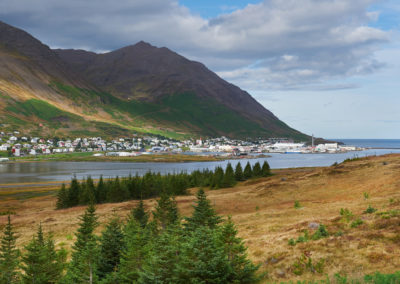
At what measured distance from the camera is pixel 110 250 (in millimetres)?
26547

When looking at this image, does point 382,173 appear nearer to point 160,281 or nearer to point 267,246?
point 267,246

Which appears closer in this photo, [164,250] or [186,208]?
[164,250]

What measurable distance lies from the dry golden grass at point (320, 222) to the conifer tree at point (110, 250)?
10.7 metres

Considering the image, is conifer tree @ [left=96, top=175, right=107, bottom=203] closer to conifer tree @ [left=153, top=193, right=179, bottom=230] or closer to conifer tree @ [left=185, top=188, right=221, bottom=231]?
conifer tree @ [left=153, top=193, right=179, bottom=230]

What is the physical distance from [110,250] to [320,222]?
59.4 ft

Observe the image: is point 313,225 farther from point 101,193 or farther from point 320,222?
point 101,193

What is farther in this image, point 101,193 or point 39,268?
point 101,193

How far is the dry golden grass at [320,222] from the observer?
19.8m

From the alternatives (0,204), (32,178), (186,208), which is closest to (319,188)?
(186,208)

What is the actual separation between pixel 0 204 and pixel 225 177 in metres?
66.8

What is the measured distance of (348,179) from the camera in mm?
65375

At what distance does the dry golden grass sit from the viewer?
1983cm

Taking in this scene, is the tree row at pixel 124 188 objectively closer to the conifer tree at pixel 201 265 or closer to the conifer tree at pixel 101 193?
the conifer tree at pixel 101 193

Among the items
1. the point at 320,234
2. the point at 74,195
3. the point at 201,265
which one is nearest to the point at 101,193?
the point at 74,195
